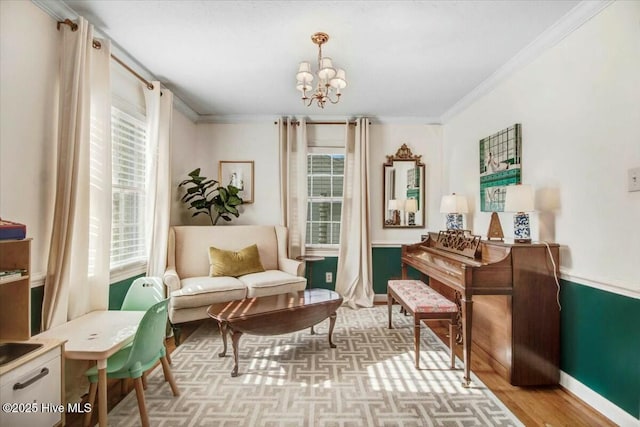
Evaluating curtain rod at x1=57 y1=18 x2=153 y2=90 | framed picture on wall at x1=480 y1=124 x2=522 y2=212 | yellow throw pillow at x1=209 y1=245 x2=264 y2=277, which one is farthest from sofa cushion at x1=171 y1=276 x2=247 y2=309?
framed picture on wall at x1=480 y1=124 x2=522 y2=212

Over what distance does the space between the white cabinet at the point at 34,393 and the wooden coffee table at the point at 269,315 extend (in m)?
1.04

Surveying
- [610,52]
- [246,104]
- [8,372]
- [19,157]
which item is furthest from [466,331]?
[246,104]

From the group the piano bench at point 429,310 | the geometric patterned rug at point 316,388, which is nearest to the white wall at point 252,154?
the geometric patterned rug at point 316,388

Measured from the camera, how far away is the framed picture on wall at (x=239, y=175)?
4457 mm

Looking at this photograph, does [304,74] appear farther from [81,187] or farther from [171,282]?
[171,282]

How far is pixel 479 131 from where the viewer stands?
346 centimetres

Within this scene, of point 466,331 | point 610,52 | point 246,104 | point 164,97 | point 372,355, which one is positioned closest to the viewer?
point 610,52

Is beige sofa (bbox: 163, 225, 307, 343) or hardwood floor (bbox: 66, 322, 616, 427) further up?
beige sofa (bbox: 163, 225, 307, 343)

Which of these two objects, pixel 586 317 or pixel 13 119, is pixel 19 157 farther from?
pixel 586 317

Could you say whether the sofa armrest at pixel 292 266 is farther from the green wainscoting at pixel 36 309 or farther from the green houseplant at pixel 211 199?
the green wainscoting at pixel 36 309

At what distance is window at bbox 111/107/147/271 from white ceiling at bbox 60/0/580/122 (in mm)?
599

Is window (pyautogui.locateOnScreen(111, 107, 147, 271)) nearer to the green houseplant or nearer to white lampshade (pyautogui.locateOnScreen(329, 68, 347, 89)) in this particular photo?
the green houseplant

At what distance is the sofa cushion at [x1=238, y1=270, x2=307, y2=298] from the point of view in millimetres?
3305

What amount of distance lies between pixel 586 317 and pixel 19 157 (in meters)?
3.55
